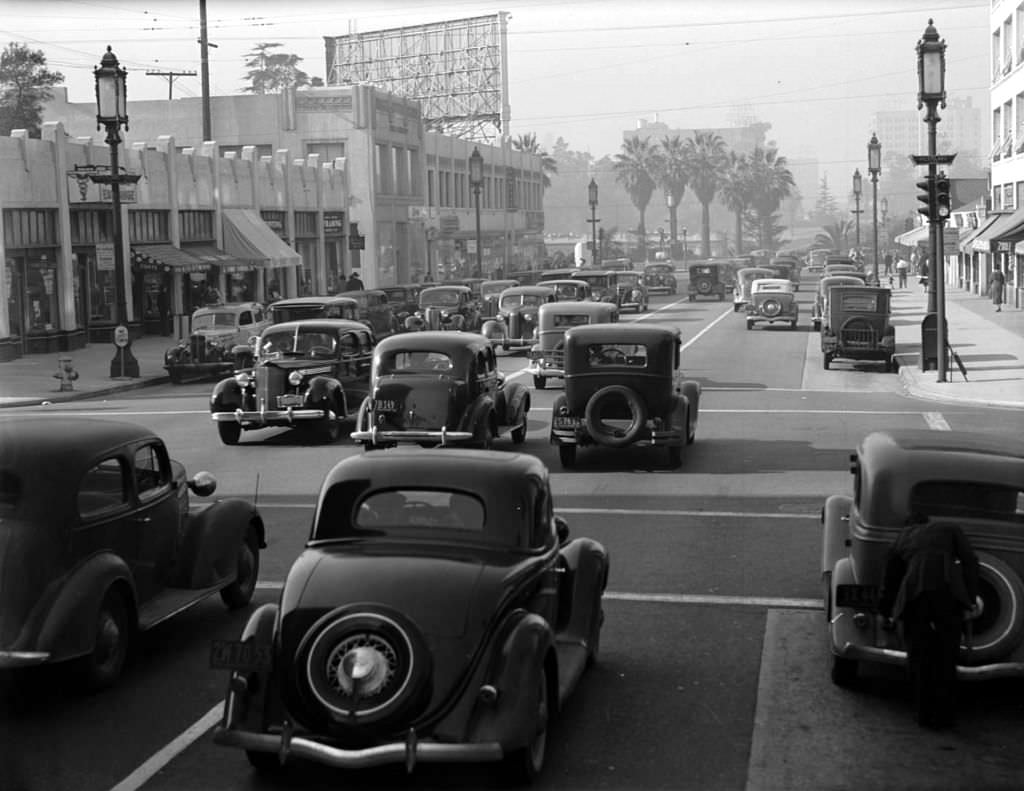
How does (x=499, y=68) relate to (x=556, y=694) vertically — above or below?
above

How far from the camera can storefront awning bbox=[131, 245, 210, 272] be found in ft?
153

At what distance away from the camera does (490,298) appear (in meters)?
47.6

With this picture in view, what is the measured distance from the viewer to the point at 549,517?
29.5ft

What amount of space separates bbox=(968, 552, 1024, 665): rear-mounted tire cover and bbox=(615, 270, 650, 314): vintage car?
158ft

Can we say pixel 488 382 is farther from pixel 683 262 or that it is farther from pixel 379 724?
pixel 683 262

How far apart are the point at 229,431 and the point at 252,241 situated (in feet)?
110

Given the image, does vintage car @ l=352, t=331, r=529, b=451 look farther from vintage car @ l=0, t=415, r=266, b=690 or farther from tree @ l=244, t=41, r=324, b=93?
tree @ l=244, t=41, r=324, b=93

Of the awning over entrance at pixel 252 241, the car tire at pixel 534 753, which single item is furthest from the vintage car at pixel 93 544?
the awning over entrance at pixel 252 241

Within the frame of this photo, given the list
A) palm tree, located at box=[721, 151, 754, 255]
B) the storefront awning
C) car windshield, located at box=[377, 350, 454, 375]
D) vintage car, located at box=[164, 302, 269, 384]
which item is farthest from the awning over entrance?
palm tree, located at box=[721, 151, 754, 255]

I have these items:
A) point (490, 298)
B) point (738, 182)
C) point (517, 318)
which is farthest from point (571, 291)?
point (738, 182)

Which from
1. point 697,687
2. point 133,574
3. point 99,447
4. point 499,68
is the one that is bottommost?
point 697,687

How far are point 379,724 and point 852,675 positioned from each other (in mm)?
3496

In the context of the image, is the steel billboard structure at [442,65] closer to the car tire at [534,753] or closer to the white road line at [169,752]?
the white road line at [169,752]

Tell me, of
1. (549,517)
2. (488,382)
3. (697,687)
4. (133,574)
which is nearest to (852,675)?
(697,687)
